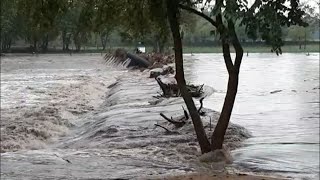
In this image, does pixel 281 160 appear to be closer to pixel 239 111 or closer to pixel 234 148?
pixel 234 148

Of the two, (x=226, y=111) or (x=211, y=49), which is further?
(x=211, y=49)

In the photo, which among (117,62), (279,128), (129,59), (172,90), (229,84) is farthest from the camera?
(117,62)

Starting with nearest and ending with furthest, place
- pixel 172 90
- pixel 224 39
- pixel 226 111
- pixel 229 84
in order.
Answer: pixel 224 39 < pixel 229 84 < pixel 226 111 < pixel 172 90

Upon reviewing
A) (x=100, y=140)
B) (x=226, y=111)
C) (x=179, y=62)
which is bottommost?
(x=100, y=140)

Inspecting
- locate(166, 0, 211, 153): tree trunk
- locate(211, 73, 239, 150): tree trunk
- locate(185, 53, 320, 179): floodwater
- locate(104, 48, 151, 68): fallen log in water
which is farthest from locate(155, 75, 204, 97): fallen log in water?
locate(104, 48, 151, 68): fallen log in water

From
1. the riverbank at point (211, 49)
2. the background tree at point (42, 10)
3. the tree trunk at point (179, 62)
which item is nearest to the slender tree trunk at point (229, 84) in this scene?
the tree trunk at point (179, 62)

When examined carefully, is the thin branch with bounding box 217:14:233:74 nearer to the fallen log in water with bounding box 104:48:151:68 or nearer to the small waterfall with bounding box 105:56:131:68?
the fallen log in water with bounding box 104:48:151:68

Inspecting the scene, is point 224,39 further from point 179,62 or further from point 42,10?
point 42,10

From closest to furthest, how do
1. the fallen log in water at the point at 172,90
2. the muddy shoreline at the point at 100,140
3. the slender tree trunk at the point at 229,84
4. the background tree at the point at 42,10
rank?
the background tree at the point at 42,10
the slender tree trunk at the point at 229,84
the muddy shoreline at the point at 100,140
the fallen log in water at the point at 172,90

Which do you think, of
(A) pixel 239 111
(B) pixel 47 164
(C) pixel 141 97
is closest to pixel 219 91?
(C) pixel 141 97

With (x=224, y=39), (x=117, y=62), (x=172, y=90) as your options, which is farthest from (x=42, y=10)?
(x=117, y=62)

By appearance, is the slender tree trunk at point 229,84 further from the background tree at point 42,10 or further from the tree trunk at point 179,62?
the background tree at point 42,10

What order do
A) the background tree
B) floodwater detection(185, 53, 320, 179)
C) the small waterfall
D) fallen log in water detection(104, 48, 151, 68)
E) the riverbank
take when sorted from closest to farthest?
the background tree
floodwater detection(185, 53, 320, 179)
fallen log in water detection(104, 48, 151, 68)
the small waterfall
the riverbank

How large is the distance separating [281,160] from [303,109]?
813 cm
